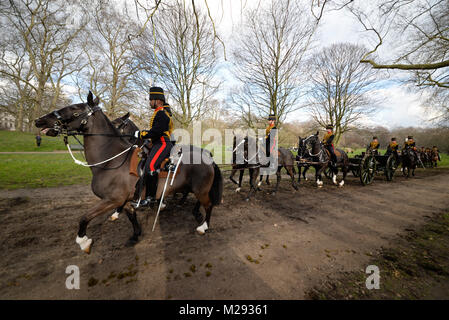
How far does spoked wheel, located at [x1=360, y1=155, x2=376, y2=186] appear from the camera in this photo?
873 centimetres

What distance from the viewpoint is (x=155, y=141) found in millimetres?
3639

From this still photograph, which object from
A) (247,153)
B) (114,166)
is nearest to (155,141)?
(114,166)

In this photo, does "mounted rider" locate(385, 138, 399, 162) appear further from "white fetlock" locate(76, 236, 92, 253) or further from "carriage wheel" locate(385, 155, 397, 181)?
"white fetlock" locate(76, 236, 92, 253)

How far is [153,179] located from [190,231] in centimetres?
152

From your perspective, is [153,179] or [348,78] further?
[348,78]

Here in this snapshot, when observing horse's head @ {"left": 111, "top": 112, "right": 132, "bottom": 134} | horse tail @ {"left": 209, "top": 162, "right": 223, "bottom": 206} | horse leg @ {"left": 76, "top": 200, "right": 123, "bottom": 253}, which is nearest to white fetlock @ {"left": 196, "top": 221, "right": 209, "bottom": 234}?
horse tail @ {"left": 209, "top": 162, "right": 223, "bottom": 206}

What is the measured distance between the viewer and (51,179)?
7605 mm

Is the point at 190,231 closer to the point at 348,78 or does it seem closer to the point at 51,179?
the point at 51,179

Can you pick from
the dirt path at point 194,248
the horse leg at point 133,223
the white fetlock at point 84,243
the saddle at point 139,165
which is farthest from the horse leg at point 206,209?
the white fetlock at point 84,243

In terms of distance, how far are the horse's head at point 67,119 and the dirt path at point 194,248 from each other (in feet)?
7.24

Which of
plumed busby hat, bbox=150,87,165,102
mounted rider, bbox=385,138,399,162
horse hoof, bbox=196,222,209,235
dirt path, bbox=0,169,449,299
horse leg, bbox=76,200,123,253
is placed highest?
plumed busby hat, bbox=150,87,165,102

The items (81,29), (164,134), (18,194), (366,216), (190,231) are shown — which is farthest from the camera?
(81,29)

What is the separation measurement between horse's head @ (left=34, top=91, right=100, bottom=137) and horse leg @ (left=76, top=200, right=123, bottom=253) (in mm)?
1506

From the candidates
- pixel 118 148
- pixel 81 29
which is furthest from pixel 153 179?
pixel 81 29
